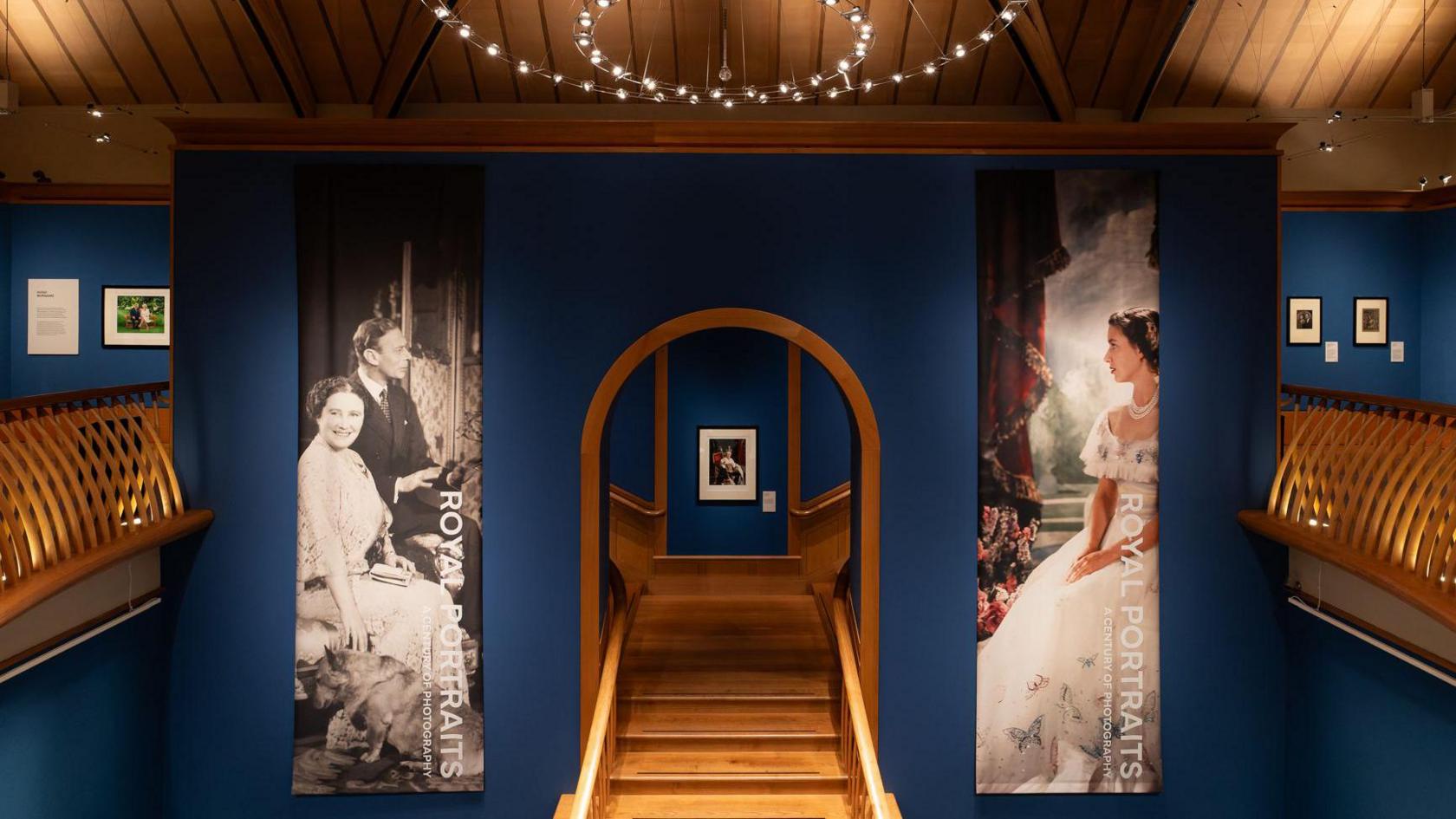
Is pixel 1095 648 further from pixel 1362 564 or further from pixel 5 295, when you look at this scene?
pixel 5 295

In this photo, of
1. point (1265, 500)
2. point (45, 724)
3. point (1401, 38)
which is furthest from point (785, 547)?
point (1401, 38)

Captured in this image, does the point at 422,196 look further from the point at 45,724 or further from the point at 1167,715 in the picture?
the point at 1167,715

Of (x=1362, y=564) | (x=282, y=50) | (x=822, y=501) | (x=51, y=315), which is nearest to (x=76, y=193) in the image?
(x=51, y=315)

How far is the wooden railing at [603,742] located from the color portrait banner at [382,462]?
0.96 m

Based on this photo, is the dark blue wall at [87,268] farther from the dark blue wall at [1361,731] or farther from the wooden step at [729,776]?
the dark blue wall at [1361,731]

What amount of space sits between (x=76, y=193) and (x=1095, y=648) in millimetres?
10273

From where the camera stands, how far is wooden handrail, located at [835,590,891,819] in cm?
585

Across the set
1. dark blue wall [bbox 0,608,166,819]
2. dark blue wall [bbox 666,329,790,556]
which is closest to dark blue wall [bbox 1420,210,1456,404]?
dark blue wall [bbox 666,329,790,556]

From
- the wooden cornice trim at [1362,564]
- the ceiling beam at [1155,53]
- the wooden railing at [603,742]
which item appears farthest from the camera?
the ceiling beam at [1155,53]

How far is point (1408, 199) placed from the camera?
32.9 ft

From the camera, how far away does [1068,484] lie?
6676mm

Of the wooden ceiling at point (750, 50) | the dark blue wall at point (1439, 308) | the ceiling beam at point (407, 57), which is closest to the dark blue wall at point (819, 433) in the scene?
the wooden ceiling at point (750, 50)

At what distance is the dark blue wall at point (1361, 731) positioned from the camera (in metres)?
5.30

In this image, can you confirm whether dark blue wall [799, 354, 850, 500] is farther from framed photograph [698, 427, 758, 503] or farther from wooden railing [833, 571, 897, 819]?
wooden railing [833, 571, 897, 819]
